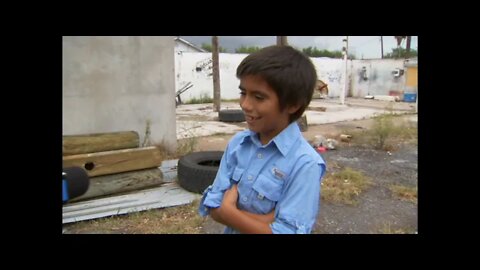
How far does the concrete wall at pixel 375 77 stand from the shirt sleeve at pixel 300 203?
24156mm

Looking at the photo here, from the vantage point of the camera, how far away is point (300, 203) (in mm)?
1320

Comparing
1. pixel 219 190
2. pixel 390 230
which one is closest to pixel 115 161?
pixel 390 230

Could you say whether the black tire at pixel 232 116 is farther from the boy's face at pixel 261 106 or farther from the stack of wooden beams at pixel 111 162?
Result: the boy's face at pixel 261 106

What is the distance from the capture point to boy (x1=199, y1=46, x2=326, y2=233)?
134 centimetres

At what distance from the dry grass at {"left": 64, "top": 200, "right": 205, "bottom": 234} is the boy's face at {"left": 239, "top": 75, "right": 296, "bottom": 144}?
2.44 metres

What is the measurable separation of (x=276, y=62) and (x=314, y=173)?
1.35 feet

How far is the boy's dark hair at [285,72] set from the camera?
1363mm

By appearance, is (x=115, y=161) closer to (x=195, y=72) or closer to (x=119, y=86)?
(x=119, y=86)

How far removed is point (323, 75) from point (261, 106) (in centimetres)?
2527

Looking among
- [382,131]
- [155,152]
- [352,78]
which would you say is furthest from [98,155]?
[352,78]

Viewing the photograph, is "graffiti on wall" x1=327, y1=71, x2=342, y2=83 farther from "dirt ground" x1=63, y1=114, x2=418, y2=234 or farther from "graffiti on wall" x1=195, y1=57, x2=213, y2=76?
"dirt ground" x1=63, y1=114, x2=418, y2=234

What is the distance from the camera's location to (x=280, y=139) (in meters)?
1.44

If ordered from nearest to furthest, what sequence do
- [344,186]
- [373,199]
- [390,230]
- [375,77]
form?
[390,230] < [373,199] < [344,186] < [375,77]

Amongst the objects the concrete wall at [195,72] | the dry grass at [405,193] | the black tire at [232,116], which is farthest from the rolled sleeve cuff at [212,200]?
the concrete wall at [195,72]
